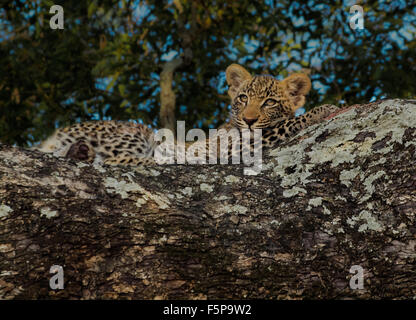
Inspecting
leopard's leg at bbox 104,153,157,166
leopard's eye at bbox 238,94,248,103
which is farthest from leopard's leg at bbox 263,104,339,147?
leopard's leg at bbox 104,153,157,166

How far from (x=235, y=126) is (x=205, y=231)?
3870 mm

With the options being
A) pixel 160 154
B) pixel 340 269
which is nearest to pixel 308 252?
pixel 340 269

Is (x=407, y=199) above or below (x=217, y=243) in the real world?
above

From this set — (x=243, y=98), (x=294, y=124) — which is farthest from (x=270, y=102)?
(x=294, y=124)

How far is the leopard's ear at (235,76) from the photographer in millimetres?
7012

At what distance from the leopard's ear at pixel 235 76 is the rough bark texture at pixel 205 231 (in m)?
4.12

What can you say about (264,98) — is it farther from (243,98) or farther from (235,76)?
(235,76)

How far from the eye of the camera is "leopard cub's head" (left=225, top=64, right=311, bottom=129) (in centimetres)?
636

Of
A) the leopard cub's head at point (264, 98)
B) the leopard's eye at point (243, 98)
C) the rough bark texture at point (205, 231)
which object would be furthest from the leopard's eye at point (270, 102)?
the rough bark texture at point (205, 231)

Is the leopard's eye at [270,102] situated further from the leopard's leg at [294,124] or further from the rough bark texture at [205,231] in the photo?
the rough bark texture at [205,231]

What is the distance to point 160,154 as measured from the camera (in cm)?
639
